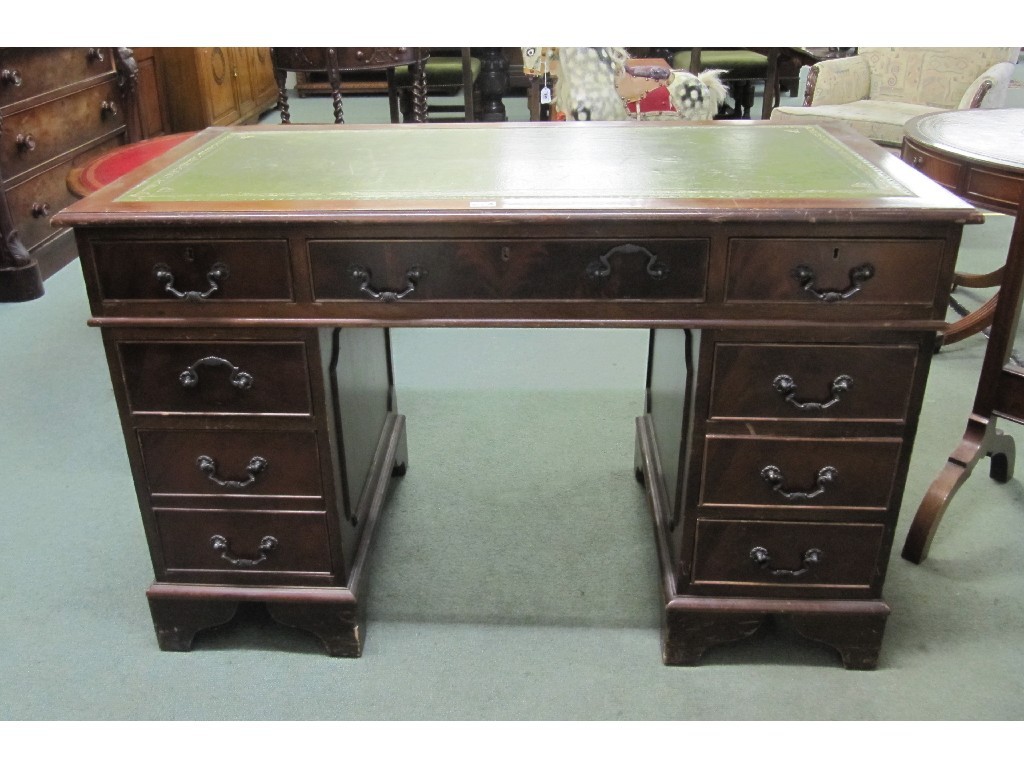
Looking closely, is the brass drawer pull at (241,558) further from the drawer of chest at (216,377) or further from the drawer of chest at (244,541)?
the drawer of chest at (216,377)

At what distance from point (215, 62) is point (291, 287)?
483 cm

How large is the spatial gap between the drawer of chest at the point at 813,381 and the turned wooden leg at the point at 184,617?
40.5 inches

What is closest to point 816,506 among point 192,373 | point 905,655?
point 905,655

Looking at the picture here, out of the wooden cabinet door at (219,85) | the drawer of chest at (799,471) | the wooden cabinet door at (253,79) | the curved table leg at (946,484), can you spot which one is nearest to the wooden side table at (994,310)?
the curved table leg at (946,484)

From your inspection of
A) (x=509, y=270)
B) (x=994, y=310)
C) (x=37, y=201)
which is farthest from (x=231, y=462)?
(x=37, y=201)

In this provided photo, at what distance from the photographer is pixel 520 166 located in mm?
1608

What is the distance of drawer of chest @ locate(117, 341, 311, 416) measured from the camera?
1511 millimetres

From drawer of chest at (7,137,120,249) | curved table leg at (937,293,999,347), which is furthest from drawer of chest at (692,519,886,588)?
drawer of chest at (7,137,120,249)

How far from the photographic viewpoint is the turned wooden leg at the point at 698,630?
1678 mm

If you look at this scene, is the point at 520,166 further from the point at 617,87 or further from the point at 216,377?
the point at 617,87

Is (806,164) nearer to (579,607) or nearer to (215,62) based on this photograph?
(579,607)

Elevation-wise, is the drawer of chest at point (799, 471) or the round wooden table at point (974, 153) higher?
the round wooden table at point (974, 153)

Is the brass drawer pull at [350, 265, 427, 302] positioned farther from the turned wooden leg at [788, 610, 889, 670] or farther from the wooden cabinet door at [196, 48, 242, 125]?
the wooden cabinet door at [196, 48, 242, 125]

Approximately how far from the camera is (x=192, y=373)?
5.00 ft
